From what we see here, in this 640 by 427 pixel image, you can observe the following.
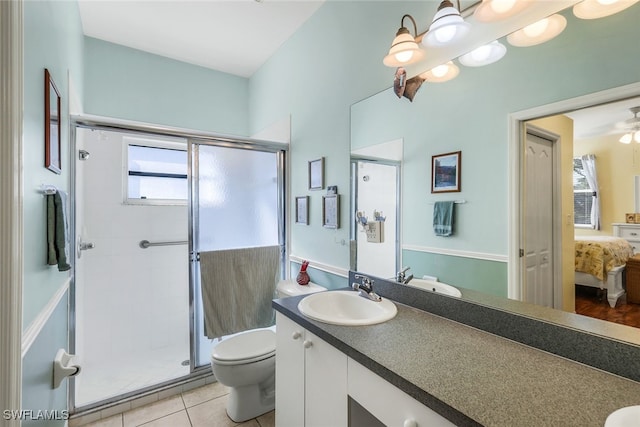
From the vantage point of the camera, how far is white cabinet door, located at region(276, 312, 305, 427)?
49.4 inches

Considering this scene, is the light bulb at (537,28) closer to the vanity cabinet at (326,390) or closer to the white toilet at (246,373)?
the vanity cabinet at (326,390)

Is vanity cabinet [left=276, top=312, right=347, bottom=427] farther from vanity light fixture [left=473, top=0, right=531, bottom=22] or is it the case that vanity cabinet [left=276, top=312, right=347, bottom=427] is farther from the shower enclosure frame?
vanity light fixture [left=473, top=0, right=531, bottom=22]

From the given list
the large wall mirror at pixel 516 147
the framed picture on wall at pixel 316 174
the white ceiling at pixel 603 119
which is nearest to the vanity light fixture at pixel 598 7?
the large wall mirror at pixel 516 147

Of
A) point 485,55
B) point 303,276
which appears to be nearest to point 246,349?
point 303,276

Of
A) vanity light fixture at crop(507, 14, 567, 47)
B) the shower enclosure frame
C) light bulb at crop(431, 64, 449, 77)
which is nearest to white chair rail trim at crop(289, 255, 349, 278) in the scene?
the shower enclosure frame

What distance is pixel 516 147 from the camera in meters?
1.10

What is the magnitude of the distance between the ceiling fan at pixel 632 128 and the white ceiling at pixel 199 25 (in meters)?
1.98

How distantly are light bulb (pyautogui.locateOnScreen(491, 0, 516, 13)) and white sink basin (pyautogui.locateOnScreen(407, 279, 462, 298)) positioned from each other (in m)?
1.13

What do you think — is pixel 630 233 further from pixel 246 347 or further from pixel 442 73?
pixel 246 347

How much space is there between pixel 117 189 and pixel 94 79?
946mm

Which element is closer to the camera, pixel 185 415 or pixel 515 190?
pixel 515 190

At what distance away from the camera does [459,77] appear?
1.29 metres

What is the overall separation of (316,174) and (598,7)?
63.8 inches
